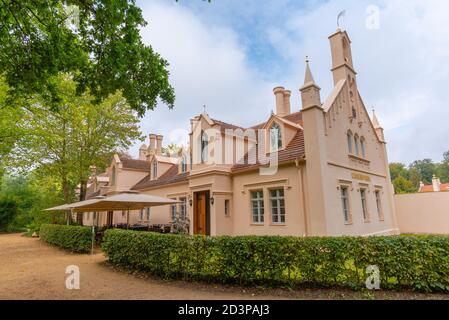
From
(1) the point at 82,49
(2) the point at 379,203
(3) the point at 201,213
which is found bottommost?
(3) the point at 201,213

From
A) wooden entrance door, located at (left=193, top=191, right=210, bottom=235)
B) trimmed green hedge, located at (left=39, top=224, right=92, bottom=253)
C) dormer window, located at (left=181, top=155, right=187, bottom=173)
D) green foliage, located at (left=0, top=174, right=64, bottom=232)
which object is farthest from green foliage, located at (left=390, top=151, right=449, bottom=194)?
green foliage, located at (left=0, top=174, right=64, bottom=232)

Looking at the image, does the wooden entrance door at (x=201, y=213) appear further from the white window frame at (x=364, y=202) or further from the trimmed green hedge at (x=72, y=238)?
the white window frame at (x=364, y=202)

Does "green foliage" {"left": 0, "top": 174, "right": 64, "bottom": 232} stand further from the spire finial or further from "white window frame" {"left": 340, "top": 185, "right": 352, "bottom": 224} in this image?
"white window frame" {"left": 340, "top": 185, "right": 352, "bottom": 224}

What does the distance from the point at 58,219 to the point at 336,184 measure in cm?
2648

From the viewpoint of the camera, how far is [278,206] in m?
12.4

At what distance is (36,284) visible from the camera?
292 inches

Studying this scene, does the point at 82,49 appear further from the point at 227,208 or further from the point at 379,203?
the point at 379,203

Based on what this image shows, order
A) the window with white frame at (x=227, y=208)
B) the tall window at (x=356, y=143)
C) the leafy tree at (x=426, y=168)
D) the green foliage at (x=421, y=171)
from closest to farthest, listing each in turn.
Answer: the tall window at (x=356, y=143), the window with white frame at (x=227, y=208), the green foliage at (x=421, y=171), the leafy tree at (x=426, y=168)

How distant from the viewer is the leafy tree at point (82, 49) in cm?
648

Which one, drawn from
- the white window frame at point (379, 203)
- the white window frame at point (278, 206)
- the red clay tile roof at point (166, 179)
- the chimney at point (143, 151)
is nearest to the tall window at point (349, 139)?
the white window frame at point (379, 203)

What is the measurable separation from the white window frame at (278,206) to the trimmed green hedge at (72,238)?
30.8ft

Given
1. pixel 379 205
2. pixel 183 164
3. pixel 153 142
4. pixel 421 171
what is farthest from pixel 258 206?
pixel 421 171

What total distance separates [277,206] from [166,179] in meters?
11.0
